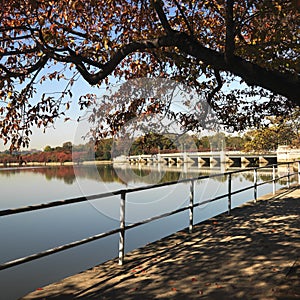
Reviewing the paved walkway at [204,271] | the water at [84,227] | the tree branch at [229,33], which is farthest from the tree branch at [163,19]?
the water at [84,227]

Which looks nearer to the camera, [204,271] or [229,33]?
[204,271]

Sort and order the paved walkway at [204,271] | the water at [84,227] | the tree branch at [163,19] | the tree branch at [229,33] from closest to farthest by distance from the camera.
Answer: the paved walkway at [204,271] < the tree branch at [229,33] < the tree branch at [163,19] < the water at [84,227]

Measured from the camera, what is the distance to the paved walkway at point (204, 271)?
3996 millimetres

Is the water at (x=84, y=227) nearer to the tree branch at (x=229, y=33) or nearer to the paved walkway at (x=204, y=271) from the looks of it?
the paved walkway at (x=204, y=271)

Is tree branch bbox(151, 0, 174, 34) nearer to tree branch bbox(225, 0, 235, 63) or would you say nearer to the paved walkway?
tree branch bbox(225, 0, 235, 63)

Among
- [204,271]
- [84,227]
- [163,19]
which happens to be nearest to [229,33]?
[163,19]

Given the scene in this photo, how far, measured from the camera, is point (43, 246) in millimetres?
12586

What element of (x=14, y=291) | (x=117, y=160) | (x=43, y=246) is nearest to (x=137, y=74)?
(x=117, y=160)

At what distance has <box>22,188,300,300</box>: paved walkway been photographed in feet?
13.1

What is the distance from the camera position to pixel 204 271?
4.71 metres

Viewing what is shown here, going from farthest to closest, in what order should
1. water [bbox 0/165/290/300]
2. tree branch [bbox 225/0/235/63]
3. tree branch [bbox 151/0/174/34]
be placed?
water [bbox 0/165/290/300], tree branch [bbox 151/0/174/34], tree branch [bbox 225/0/235/63]

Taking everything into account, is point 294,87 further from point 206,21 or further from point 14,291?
point 14,291

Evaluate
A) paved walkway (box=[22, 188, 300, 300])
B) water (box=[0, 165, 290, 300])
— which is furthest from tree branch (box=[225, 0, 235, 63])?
water (box=[0, 165, 290, 300])

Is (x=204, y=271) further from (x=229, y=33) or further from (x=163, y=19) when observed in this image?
(x=163, y=19)
